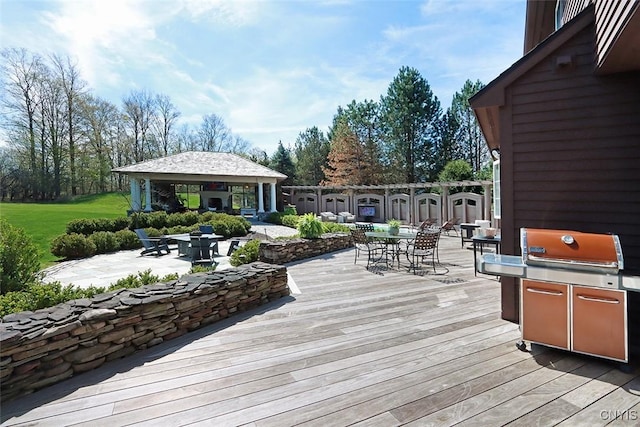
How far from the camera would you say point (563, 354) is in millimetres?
3059

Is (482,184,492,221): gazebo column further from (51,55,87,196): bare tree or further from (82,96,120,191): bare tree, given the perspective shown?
(51,55,87,196): bare tree

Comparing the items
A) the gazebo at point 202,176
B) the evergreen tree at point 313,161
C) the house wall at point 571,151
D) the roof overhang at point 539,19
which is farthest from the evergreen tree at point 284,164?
the house wall at point 571,151

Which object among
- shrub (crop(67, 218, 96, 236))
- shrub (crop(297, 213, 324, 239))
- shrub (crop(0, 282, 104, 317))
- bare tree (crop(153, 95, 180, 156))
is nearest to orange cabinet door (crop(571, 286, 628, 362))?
shrub (crop(0, 282, 104, 317))

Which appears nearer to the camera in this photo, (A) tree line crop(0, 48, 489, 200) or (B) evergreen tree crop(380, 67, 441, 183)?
(A) tree line crop(0, 48, 489, 200)

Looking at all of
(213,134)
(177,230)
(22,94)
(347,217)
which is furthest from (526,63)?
(213,134)

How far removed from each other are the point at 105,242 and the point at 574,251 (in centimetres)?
1218

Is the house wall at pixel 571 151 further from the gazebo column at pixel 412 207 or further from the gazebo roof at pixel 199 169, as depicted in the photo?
the gazebo roof at pixel 199 169

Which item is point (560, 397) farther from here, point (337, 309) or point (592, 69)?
point (592, 69)

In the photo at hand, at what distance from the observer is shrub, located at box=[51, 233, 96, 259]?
377 inches

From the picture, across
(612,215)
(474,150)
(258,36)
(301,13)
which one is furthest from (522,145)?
(474,150)

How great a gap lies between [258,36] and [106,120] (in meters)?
27.9

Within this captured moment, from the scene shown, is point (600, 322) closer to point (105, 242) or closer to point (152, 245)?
point (152, 245)

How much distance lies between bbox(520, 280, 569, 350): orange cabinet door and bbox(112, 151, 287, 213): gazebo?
18.0 meters

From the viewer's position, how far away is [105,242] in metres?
10.4
